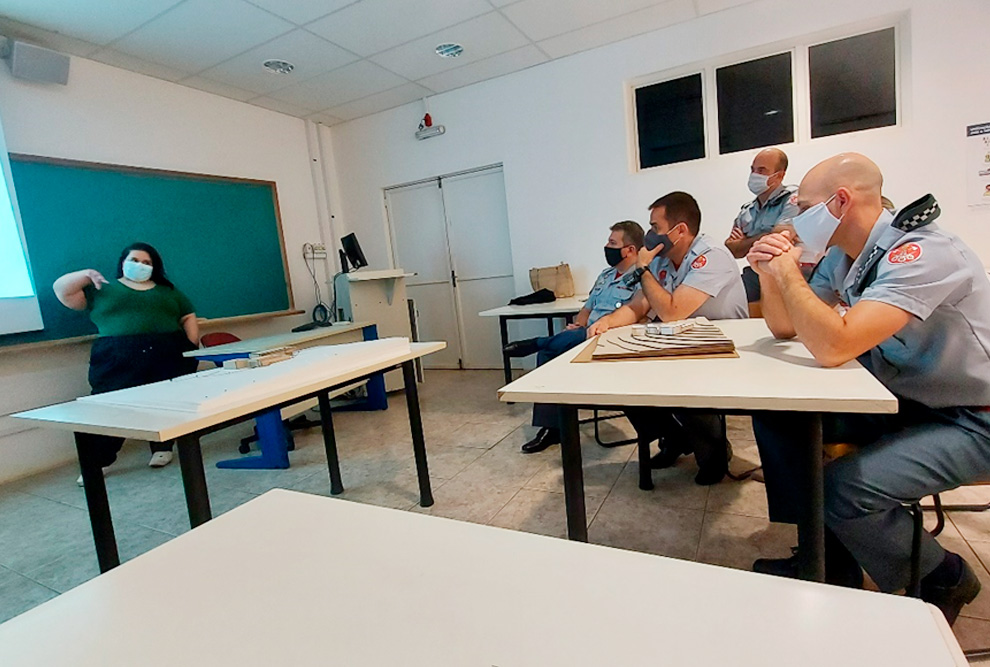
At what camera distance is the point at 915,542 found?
1.09m

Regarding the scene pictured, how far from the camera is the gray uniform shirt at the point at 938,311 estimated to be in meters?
1.03

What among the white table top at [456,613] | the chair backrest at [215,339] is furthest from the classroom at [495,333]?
the chair backrest at [215,339]

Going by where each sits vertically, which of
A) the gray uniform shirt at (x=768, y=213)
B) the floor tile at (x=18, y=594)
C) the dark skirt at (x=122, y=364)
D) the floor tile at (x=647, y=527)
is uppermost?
the gray uniform shirt at (x=768, y=213)

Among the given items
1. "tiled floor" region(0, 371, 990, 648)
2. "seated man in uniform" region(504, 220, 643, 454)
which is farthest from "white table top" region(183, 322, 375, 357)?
"seated man in uniform" region(504, 220, 643, 454)

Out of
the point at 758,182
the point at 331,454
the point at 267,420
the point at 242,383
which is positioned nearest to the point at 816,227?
the point at 242,383

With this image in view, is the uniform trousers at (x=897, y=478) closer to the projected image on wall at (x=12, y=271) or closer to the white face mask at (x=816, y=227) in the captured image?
the white face mask at (x=816, y=227)

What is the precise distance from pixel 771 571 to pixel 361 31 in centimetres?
385

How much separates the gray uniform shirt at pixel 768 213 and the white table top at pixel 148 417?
253cm

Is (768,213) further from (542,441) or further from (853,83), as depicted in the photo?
(542,441)

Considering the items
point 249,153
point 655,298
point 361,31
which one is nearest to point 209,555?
point 655,298

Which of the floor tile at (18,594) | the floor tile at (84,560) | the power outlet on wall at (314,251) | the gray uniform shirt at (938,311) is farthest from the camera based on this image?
the power outlet on wall at (314,251)

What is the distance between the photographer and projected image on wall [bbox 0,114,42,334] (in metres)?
2.87

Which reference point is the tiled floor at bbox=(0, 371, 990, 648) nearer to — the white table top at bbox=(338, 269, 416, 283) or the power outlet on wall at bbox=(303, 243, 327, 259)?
the white table top at bbox=(338, 269, 416, 283)

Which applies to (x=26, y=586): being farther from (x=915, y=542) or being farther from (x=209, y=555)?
(x=915, y=542)
